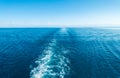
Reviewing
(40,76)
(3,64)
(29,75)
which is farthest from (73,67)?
(3,64)

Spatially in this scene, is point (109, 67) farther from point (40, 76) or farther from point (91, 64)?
point (40, 76)

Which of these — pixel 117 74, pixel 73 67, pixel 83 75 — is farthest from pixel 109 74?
pixel 73 67

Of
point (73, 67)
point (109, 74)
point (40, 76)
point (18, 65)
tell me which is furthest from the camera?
point (18, 65)

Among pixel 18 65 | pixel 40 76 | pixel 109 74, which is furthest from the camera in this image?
pixel 18 65

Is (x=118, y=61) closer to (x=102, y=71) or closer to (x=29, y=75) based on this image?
(x=102, y=71)

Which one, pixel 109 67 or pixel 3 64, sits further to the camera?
pixel 3 64

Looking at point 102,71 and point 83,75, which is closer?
point 83,75

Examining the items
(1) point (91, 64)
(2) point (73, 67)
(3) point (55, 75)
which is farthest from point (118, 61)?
(3) point (55, 75)

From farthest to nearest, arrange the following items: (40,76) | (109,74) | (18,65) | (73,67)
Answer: (18,65) < (73,67) < (109,74) < (40,76)
